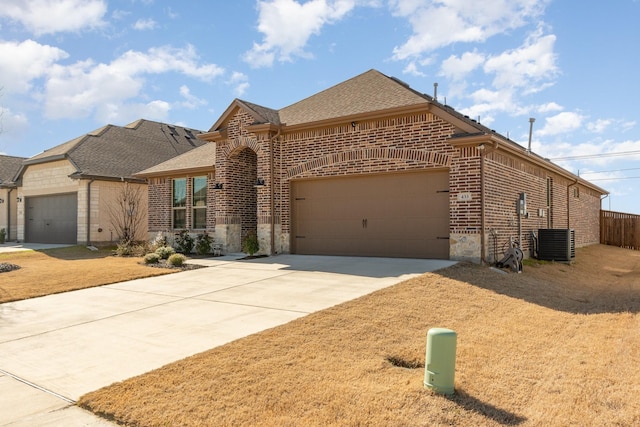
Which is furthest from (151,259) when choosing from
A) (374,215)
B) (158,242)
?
(374,215)

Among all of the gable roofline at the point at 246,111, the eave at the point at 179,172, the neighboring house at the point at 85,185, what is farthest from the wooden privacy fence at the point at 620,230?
the neighboring house at the point at 85,185

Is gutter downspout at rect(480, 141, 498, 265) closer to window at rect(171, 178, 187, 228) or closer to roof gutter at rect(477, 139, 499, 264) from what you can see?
roof gutter at rect(477, 139, 499, 264)

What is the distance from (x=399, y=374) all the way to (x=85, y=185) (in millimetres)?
19633

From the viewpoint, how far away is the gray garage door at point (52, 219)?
21.8 metres

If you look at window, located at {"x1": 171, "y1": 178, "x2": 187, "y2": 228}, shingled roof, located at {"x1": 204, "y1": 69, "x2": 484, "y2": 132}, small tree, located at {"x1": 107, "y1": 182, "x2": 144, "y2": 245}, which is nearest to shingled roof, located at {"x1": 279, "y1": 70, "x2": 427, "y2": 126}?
shingled roof, located at {"x1": 204, "y1": 69, "x2": 484, "y2": 132}

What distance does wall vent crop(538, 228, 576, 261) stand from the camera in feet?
47.2

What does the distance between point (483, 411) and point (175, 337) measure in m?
3.99

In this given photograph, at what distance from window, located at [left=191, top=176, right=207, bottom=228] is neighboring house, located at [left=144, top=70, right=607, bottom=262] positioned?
633 millimetres

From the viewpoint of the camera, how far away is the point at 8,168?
30.1 m

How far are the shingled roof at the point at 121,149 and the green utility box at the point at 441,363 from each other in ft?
64.3

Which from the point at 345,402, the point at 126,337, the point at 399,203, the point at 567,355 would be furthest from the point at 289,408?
the point at 399,203

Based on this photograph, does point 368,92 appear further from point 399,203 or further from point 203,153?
point 203,153

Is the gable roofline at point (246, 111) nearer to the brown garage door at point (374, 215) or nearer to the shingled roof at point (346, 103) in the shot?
the shingled roof at point (346, 103)

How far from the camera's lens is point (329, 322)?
651 cm
